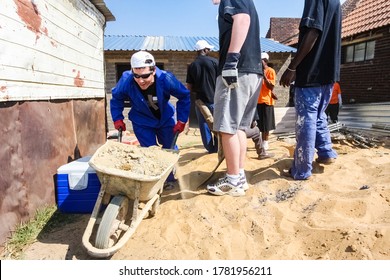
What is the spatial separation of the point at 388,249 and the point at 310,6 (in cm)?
231

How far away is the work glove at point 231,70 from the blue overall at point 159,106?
811mm

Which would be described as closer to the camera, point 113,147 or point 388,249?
point 388,249

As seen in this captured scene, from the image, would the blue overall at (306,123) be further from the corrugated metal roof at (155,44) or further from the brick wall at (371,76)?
the corrugated metal roof at (155,44)

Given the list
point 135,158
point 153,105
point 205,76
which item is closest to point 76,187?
point 135,158

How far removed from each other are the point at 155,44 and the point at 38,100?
9.36 m

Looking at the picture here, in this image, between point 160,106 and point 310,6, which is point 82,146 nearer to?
point 160,106

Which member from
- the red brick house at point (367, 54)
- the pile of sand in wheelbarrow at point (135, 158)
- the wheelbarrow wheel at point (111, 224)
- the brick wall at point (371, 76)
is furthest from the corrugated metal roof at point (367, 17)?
the wheelbarrow wheel at point (111, 224)

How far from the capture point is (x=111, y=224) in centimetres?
217

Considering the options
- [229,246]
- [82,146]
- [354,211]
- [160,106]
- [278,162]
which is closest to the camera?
[229,246]

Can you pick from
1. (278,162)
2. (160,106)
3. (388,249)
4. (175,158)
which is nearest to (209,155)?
(278,162)

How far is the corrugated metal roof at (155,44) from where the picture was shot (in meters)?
10.9

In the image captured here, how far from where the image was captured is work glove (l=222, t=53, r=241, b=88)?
2.69m

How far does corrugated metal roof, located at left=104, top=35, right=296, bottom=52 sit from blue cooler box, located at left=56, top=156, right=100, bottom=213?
Result: 8.50m

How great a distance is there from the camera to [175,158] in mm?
2789
